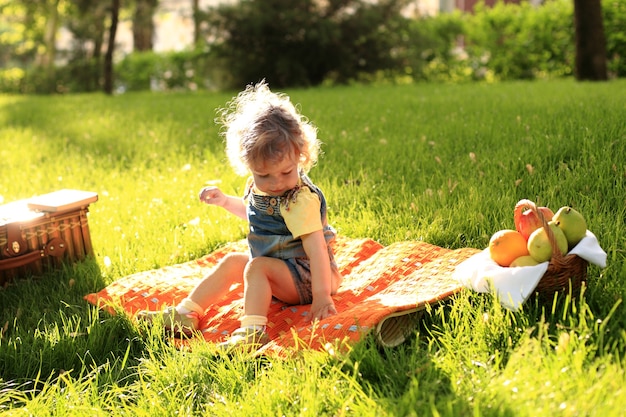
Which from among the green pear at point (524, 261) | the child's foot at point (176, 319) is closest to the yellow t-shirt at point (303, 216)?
the child's foot at point (176, 319)

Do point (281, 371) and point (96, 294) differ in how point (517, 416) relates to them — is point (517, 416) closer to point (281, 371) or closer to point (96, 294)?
point (281, 371)

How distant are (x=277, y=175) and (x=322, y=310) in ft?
2.10

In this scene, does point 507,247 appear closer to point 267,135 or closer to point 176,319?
point 267,135

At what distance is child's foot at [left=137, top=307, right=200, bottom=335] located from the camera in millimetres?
3336

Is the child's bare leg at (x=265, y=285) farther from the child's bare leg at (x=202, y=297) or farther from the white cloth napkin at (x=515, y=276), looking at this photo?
the white cloth napkin at (x=515, y=276)


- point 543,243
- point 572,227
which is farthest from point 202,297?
point 572,227

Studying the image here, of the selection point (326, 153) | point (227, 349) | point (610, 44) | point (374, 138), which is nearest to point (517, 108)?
point (374, 138)

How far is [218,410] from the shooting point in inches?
98.8

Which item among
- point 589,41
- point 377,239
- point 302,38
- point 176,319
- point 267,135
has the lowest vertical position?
point 176,319

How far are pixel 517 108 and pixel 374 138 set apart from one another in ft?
5.11

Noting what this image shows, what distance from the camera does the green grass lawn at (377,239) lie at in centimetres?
239

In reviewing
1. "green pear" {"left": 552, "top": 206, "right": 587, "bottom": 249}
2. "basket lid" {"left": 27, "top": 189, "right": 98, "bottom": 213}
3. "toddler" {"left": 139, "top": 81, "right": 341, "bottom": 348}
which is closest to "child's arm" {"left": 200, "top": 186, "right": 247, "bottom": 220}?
"toddler" {"left": 139, "top": 81, "right": 341, "bottom": 348}

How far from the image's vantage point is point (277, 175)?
324cm

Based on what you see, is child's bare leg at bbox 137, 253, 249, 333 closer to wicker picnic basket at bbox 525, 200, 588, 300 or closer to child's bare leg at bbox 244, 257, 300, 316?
child's bare leg at bbox 244, 257, 300, 316
